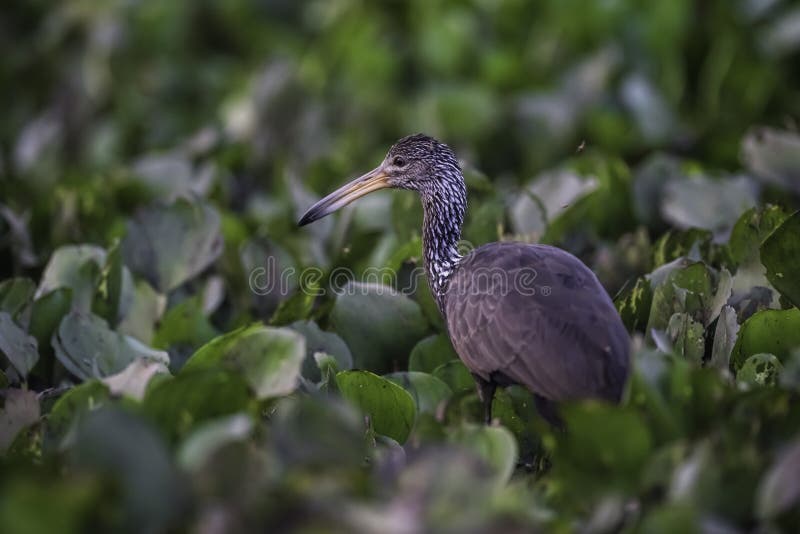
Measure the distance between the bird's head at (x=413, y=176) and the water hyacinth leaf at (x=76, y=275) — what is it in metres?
0.99

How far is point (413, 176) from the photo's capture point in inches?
204

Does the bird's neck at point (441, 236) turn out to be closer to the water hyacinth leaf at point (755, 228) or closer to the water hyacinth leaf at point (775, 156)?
the water hyacinth leaf at point (755, 228)

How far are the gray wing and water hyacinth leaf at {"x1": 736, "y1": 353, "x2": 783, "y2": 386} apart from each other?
572 millimetres

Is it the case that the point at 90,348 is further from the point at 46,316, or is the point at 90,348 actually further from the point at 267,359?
the point at 267,359

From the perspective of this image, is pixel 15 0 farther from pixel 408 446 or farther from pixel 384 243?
pixel 408 446

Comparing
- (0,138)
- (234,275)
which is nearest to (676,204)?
(234,275)

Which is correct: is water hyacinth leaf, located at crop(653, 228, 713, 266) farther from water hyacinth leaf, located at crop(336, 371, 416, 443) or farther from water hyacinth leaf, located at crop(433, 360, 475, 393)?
water hyacinth leaf, located at crop(336, 371, 416, 443)

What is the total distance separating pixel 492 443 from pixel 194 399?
3.01 feet

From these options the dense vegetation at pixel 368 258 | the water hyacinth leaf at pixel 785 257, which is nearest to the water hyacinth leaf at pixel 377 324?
the dense vegetation at pixel 368 258

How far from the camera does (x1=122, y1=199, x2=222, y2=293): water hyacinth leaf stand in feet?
18.7

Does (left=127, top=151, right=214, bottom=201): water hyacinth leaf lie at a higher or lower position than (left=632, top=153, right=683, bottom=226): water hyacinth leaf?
lower

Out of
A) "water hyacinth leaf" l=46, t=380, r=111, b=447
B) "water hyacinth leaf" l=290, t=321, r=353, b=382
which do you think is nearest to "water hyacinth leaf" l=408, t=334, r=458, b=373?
"water hyacinth leaf" l=290, t=321, r=353, b=382

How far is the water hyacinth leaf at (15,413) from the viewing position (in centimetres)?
395

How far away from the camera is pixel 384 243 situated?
615 cm
